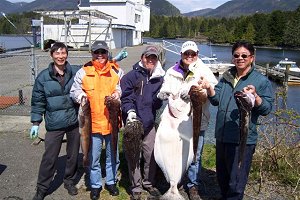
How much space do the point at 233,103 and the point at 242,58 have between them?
0.58m

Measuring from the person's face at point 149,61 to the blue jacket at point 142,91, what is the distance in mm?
62

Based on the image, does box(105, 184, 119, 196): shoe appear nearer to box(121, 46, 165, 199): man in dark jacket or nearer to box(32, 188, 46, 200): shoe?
box(121, 46, 165, 199): man in dark jacket

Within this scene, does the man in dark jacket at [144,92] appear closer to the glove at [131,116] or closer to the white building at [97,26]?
the glove at [131,116]

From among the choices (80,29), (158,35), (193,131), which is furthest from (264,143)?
(158,35)

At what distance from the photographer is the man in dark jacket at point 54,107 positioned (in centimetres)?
471

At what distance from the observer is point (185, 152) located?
4.58 meters

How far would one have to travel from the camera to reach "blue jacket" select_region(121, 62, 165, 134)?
4785mm

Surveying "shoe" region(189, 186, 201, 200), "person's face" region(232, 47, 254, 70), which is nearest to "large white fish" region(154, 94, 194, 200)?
"shoe" region(189, 186, 201, 200)

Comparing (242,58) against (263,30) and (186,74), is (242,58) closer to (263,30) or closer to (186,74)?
(186,74)

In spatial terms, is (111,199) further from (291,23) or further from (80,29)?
(291,23)

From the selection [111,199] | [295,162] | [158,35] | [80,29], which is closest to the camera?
[111,199]

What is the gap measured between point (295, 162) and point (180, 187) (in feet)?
7.10

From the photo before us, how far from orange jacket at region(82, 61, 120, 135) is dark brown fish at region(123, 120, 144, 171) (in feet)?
1.13

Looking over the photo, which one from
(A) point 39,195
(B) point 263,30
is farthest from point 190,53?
(B) point 263,30
